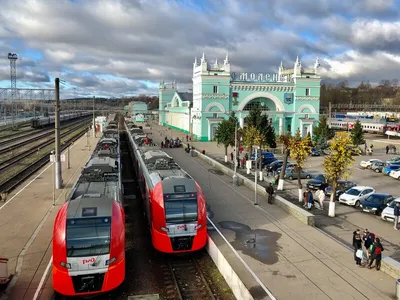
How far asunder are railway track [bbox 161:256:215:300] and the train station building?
147 ft

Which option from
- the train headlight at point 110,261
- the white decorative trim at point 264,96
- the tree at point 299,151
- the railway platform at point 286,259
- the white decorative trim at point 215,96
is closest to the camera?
the train headlight at point 110,261

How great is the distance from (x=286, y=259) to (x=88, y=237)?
669 cm

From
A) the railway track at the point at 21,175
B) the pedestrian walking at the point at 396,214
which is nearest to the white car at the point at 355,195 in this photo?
the pedestrian walking at the point at 396,214

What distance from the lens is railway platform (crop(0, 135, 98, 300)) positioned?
35.4 feet

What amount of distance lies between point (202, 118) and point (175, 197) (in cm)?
4490

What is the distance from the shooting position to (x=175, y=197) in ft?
40.9

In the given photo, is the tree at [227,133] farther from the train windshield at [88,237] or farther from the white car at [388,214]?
the train windshield at [88,237]

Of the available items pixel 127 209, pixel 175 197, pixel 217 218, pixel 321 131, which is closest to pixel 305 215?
pixel 217 218

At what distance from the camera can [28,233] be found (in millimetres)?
14805

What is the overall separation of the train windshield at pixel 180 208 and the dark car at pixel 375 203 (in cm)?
1164

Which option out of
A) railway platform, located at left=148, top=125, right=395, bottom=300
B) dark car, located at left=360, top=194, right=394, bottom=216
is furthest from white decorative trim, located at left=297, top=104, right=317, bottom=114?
railway platform, located at left=148, top=125, right=395, bottom=300

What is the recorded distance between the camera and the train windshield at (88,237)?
9422 millimetres

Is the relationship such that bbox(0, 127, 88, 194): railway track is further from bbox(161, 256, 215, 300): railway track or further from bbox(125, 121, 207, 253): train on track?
bbox(161, 256, 215, 300): railway track

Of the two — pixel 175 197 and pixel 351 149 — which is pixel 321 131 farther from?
pixel 175 197
